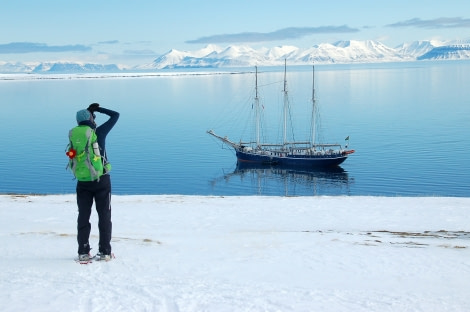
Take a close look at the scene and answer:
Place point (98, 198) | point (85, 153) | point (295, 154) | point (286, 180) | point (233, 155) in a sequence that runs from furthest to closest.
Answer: point (233, 155) → point (295, 154) → point (286, 180) → point (98, 198) → point (85, 153)

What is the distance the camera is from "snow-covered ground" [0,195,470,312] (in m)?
7.84

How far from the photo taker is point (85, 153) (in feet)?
30.6

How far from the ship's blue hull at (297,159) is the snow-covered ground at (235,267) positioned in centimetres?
4187

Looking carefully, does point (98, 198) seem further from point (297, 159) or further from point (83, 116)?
point (297, 159)

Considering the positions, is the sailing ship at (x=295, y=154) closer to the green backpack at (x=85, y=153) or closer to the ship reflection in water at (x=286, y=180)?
the ship reflection in water at (x=286, y=180)

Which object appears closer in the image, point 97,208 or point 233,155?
point 97,208

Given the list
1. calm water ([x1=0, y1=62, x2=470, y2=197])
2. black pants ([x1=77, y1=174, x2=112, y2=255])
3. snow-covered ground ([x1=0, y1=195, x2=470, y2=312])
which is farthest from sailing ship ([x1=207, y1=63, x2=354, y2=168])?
black pants ([x1=77, y1=174, x2=112, y2=255])

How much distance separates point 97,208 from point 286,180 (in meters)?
45.3

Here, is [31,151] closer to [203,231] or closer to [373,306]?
[203,231]

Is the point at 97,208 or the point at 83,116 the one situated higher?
the point at 83,116

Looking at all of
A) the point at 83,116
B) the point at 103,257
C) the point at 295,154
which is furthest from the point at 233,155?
the point at 83,116

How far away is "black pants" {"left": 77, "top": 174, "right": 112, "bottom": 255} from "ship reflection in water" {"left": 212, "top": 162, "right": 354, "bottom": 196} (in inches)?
1444

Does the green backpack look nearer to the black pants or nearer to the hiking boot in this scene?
the black pants

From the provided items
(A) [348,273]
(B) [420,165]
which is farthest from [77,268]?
(B) [420,165]
